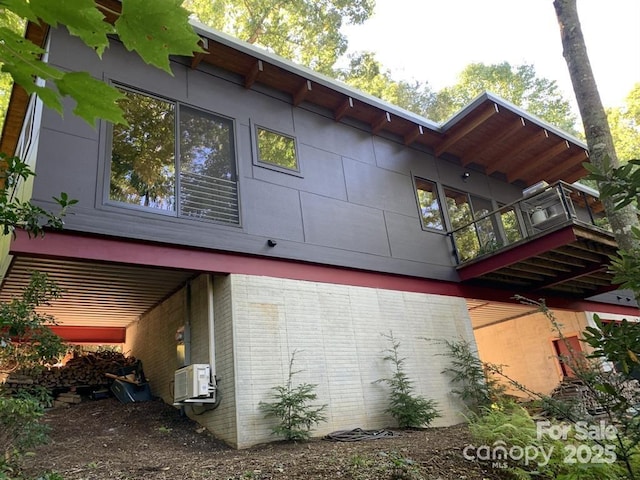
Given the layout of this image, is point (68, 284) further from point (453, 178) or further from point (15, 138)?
point (453, 178)

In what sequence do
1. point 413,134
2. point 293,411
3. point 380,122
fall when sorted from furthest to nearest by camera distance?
1. point 413,134
2. point 380,122
3. point 293,411

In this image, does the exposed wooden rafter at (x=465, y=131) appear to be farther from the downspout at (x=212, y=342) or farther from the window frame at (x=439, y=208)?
the downspout at (x=212, y=342)

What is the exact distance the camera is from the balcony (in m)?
8.16

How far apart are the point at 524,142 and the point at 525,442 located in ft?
27.5

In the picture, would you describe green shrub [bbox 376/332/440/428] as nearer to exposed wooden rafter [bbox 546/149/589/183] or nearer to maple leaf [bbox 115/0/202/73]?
maple leaf [bbox 115/0/202/73]

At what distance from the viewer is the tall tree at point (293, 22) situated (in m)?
18.3

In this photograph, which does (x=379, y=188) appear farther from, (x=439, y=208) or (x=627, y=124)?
(x=627, y=124)

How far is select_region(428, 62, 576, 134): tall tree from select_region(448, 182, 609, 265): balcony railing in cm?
1432

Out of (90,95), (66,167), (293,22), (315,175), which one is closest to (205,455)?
(66,167)

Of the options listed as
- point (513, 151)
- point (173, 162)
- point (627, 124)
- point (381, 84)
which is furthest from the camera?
point (627, 124)

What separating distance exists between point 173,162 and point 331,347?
3657mm

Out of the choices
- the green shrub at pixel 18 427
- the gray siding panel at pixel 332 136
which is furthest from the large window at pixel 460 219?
the green shrub at pixel 18 427

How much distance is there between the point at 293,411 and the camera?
6.08 meters

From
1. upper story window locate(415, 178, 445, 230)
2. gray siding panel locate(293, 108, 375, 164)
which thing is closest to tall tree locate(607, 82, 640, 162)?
upper story window locate(415, 178, 445, 230)
